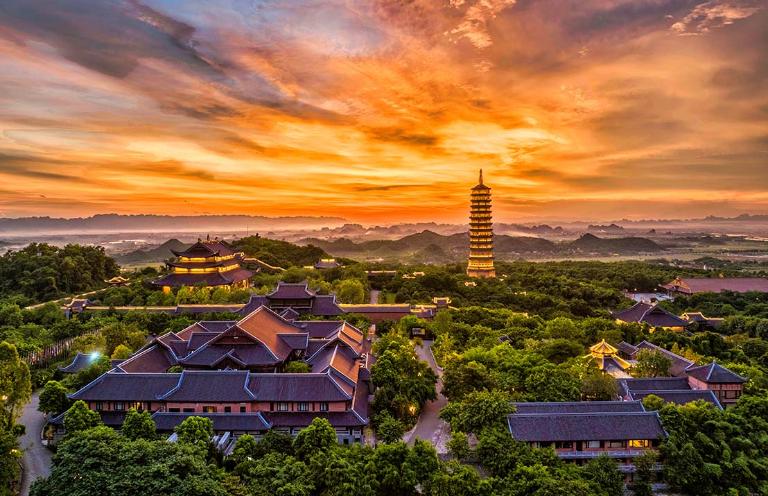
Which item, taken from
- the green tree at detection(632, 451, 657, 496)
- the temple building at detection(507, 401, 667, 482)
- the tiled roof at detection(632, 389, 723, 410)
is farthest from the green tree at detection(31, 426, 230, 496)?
the tiled roof at detection(632, 389, 723, 410)

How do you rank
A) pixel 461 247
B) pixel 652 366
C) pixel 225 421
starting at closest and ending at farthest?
pixel 225 421, pixel 652 366, pixel 461 247

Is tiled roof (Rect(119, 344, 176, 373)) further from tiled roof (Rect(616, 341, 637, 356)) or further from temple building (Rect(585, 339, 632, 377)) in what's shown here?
tiled roof (Rect(616, 341, 637, 356))

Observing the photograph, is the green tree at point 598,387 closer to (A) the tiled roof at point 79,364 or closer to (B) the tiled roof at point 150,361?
(B) the tiled roof at point 150,361

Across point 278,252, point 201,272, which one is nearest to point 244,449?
point 201,272

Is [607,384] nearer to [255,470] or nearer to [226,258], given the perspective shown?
[255,470]

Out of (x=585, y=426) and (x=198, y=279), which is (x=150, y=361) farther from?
(x=198, y=279)

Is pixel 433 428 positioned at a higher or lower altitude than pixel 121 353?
lower

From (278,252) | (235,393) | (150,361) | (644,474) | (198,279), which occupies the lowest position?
(644,474)
